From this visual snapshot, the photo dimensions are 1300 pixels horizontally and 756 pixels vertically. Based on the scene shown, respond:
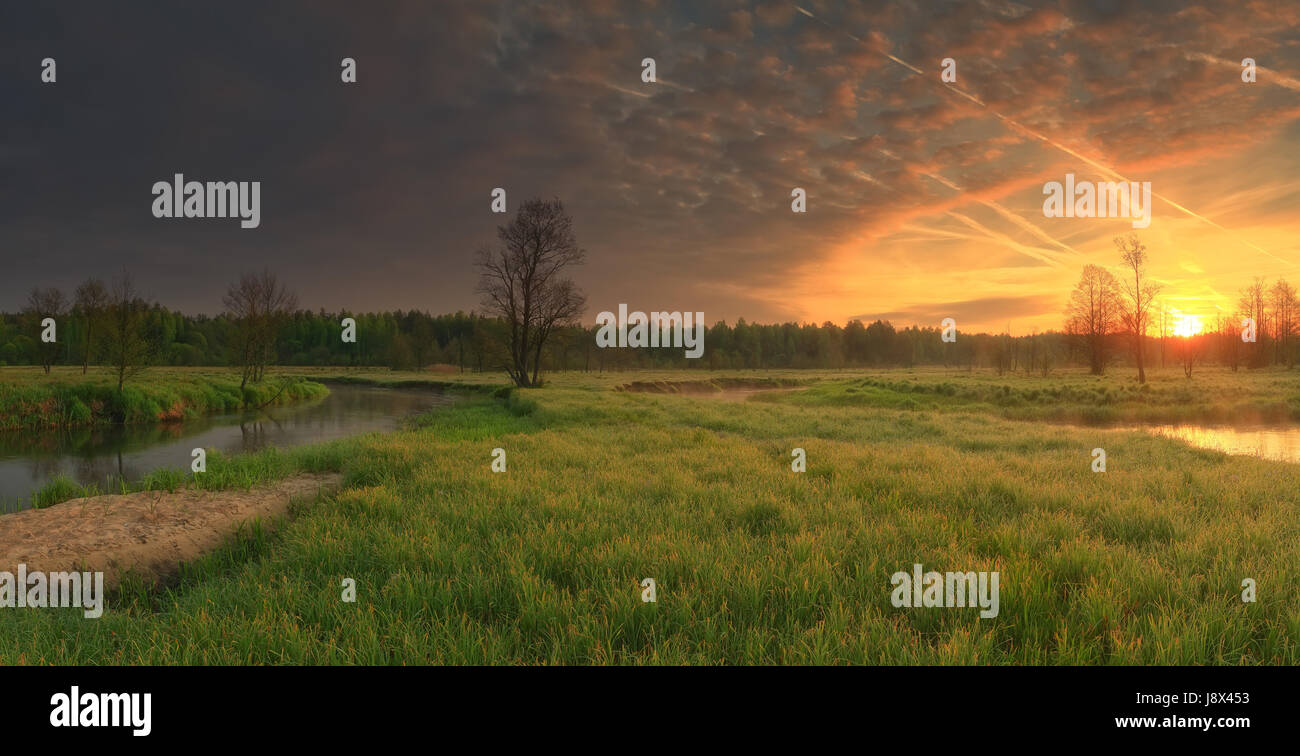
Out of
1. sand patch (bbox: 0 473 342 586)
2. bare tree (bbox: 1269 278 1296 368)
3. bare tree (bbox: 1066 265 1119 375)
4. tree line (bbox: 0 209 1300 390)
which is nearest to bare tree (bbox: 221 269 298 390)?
tree line (bbox: 0 209 1300 390)

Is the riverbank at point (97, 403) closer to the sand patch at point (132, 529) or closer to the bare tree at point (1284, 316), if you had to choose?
the sand patch at point (132, 529)

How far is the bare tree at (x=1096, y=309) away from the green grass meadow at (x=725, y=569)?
6783 centimetres

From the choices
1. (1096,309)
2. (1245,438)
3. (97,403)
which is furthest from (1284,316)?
(97,403)

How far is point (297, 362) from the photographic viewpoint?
13888cm

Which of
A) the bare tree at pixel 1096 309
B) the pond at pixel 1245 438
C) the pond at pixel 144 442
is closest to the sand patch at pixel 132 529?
the pond at pixel 144 442

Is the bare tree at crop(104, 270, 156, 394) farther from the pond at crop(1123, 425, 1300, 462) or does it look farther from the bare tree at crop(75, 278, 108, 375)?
the pond at crop(1123, 425, 1300, 462)

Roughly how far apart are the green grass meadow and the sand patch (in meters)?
0.45

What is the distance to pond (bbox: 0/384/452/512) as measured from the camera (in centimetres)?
1600

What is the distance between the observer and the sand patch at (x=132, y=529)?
6.79m

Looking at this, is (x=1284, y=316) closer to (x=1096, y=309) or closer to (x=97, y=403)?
(x=1096, y=309)

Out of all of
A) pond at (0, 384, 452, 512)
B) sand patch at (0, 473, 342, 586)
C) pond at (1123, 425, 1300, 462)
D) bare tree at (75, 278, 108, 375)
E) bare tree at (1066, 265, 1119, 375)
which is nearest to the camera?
sand patch at (0, 473, 342, 586)

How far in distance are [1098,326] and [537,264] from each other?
221ft
